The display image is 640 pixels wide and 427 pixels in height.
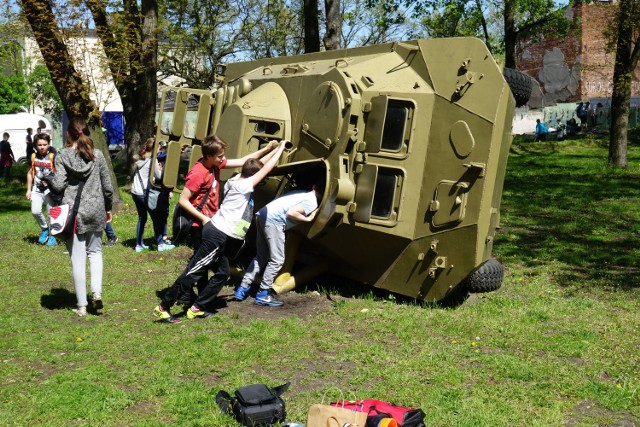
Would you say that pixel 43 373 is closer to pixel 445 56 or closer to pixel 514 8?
pixel 445 56

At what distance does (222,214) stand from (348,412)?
3401 mm

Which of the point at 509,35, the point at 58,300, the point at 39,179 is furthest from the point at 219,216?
the point at 509,35

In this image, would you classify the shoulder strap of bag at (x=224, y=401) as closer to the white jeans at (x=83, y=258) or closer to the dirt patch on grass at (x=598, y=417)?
the dirt patch on grass at (x=598, y=417)

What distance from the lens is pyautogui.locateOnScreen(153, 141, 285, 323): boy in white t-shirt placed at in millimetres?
7883

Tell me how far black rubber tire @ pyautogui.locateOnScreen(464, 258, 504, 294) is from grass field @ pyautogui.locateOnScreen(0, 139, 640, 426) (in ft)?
0.52

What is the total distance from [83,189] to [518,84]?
4953 millimetres

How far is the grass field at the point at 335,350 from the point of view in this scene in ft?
19.5

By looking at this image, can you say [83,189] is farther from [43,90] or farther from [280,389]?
[43,90]

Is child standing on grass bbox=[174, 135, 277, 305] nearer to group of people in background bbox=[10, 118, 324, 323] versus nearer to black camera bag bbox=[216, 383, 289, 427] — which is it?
group of people in background bbox=[10, 118, 324, 323]

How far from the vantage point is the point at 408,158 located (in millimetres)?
8164

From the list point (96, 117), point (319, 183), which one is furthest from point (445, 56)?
point (96, 117)

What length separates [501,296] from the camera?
9398mm

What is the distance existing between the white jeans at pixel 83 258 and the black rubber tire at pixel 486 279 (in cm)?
418

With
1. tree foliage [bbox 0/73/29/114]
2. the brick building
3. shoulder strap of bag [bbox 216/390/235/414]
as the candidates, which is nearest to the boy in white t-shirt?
shoulder strap of bag [bbox 216/390/235/414]
